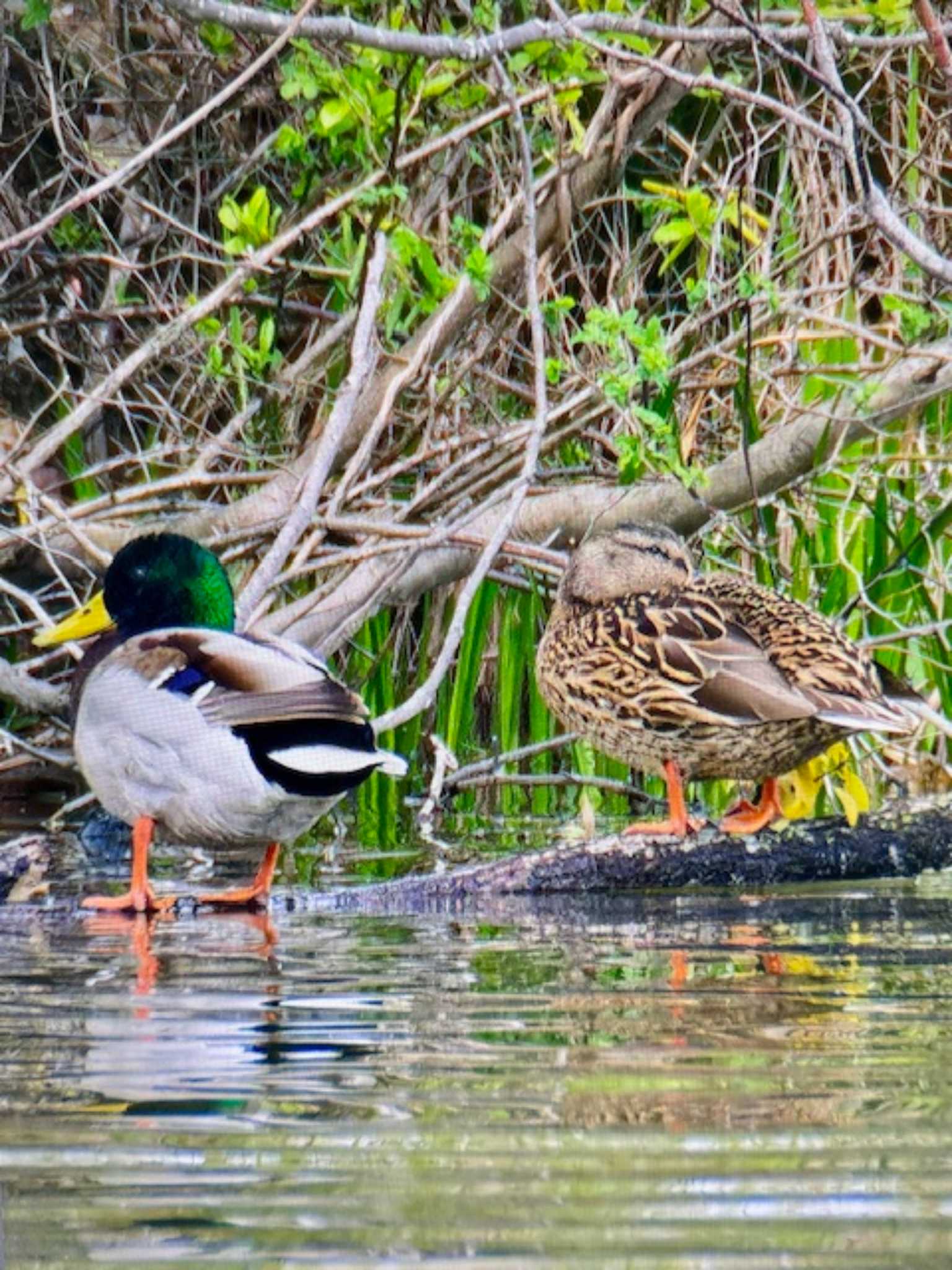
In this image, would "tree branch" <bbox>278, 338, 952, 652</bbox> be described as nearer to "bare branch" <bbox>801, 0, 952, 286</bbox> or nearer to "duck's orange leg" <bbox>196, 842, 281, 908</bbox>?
"duck's orange leg" <bbox>196, 842, 281, 908</bbox>

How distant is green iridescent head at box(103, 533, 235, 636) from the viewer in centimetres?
604

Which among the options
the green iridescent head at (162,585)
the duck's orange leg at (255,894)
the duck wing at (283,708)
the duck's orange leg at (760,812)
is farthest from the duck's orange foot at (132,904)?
the duck's orange leg at (760,812)

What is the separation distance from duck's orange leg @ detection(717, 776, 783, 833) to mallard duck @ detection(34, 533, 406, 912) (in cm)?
83

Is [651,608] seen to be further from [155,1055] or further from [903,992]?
[155,1055]

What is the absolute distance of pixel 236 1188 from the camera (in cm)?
250

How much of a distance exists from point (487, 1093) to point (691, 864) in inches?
89.2

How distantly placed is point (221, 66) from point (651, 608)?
9.20ft

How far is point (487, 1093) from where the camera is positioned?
9.82 feet

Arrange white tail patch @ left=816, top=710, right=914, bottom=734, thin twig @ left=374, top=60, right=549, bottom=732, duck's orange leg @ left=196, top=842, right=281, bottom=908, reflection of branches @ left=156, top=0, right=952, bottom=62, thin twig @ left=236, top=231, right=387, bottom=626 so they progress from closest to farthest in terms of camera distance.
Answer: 1. reflection of branches @ left=156, top=0, right=952, bottom=62
2. white tail patch @ left=816, top=710, right=914, bottom=734
3. duck's orange leg @ left=196, top=842, right=281, bottom=908
4. thin twig @ left=374, top=60, right=549, bottom=732
5. thin twig @ left=236, top=231, right=387, bottom=626

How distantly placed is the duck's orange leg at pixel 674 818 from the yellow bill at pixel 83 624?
1.56 metres

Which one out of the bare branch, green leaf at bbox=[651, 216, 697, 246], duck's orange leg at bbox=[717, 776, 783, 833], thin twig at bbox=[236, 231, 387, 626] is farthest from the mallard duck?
the bare branch

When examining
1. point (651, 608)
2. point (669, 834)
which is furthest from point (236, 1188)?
point (651, 608)

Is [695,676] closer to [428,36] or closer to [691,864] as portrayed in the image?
[691,864]

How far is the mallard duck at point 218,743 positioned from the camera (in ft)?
17.3
